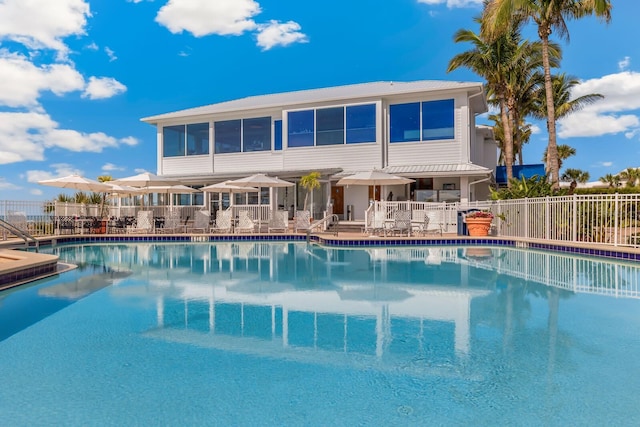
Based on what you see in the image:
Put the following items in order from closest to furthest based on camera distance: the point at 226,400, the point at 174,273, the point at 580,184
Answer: the point at 226,400 → the point at 174,273 → the point at 580,184

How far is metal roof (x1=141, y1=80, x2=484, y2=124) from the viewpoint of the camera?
18.2m

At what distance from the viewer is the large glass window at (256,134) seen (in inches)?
842

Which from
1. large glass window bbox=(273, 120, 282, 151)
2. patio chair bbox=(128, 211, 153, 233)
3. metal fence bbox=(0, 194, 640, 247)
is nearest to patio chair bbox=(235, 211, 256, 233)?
metal fence bbox=(0, 194, 640, 247)

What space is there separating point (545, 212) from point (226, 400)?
13.2m

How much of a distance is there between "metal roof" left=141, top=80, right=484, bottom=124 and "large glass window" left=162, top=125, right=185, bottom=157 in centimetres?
76

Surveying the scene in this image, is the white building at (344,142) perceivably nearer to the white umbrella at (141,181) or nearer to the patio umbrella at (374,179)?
the patio umbrella at (374,179)

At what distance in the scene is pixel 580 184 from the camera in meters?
39.1

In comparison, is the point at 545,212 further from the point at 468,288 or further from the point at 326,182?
the point at 326,182

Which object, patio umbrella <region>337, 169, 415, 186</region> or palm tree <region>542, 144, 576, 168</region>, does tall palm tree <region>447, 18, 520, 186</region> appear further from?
palm tree <region>542, 144, 576, 168</region>

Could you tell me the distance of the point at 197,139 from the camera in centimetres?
2286

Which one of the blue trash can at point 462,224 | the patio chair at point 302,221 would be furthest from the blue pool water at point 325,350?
the patio chair at point 302,221

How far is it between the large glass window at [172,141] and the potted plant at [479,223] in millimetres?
16128

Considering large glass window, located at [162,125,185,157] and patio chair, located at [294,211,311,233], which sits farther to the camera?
large glass window, located at [162,125,185,157]

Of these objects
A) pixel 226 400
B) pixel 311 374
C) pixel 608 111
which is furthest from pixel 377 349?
pixel 608 111
